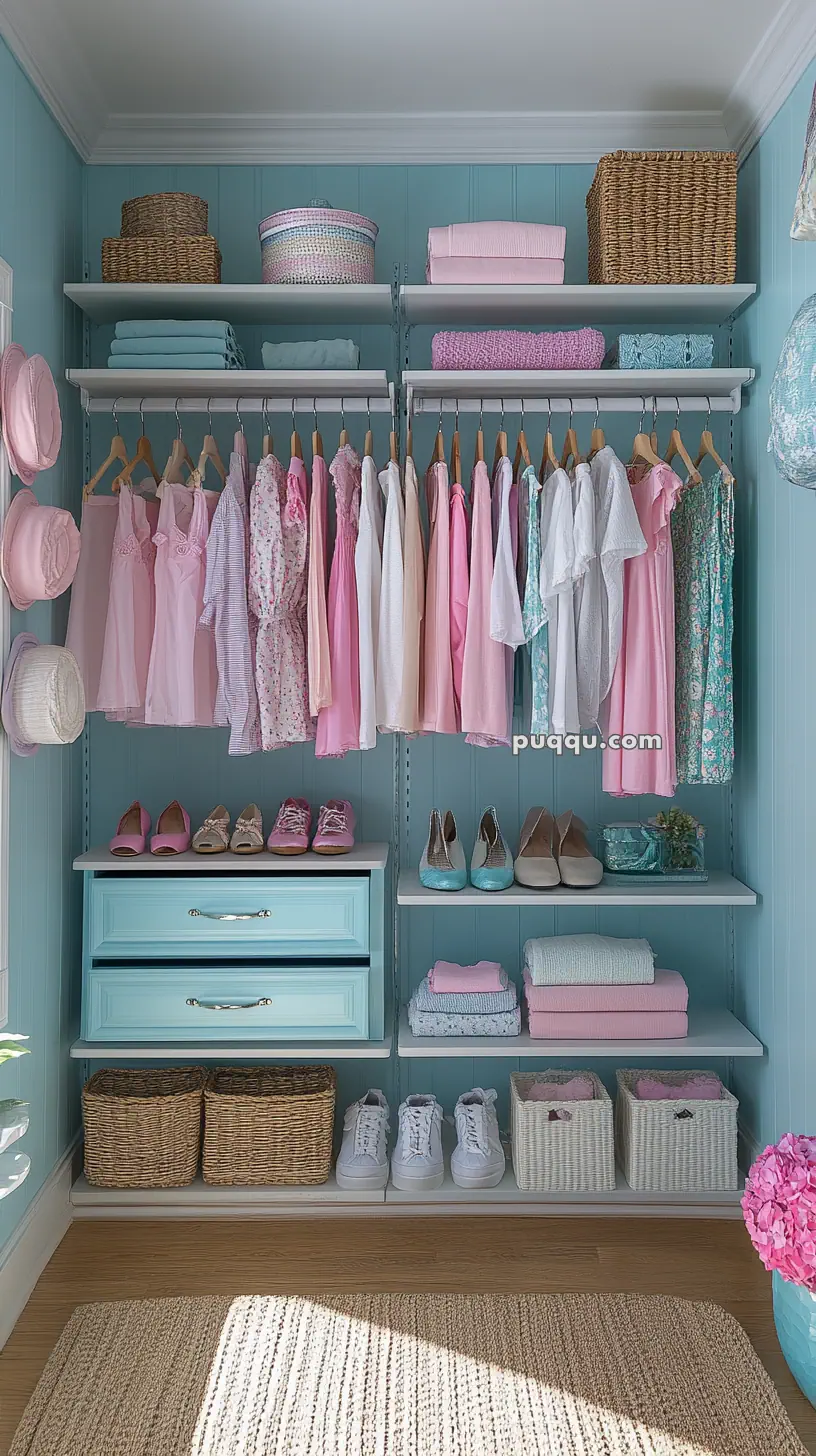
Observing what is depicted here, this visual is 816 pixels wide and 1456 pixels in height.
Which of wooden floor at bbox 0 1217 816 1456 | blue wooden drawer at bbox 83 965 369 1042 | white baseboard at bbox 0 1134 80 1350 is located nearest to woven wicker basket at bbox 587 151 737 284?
blue wooden drawer at bbox 83 965 369 1042

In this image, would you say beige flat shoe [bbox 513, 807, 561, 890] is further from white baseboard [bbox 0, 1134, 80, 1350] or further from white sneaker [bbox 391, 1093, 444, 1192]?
white baseboard [bbox 0, 1134, 80, 1350]

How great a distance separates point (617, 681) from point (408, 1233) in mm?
1491

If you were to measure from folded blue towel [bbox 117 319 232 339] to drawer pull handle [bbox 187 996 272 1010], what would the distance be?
1728 mm

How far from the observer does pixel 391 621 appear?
8.77ft

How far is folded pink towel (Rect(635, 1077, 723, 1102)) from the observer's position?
2.78 m

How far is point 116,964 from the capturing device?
2846 mm

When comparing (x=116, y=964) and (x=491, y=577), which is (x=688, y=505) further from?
(x=116, y=964)

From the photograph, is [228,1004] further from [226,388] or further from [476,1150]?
[226,388]

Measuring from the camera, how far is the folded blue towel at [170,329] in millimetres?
2729

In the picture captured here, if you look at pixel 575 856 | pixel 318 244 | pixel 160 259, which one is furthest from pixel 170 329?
pixel 575 856

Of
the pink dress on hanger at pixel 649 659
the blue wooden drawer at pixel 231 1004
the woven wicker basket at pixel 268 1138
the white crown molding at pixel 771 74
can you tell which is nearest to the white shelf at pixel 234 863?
the blue wooden drawer at pixel 231 1004

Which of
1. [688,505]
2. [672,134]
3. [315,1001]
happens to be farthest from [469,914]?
[672,134]

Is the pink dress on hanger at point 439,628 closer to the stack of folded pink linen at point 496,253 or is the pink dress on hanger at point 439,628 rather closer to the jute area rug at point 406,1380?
the stack of folded pink linen at point 496,253

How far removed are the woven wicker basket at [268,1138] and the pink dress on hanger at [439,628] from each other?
41.2 inches
